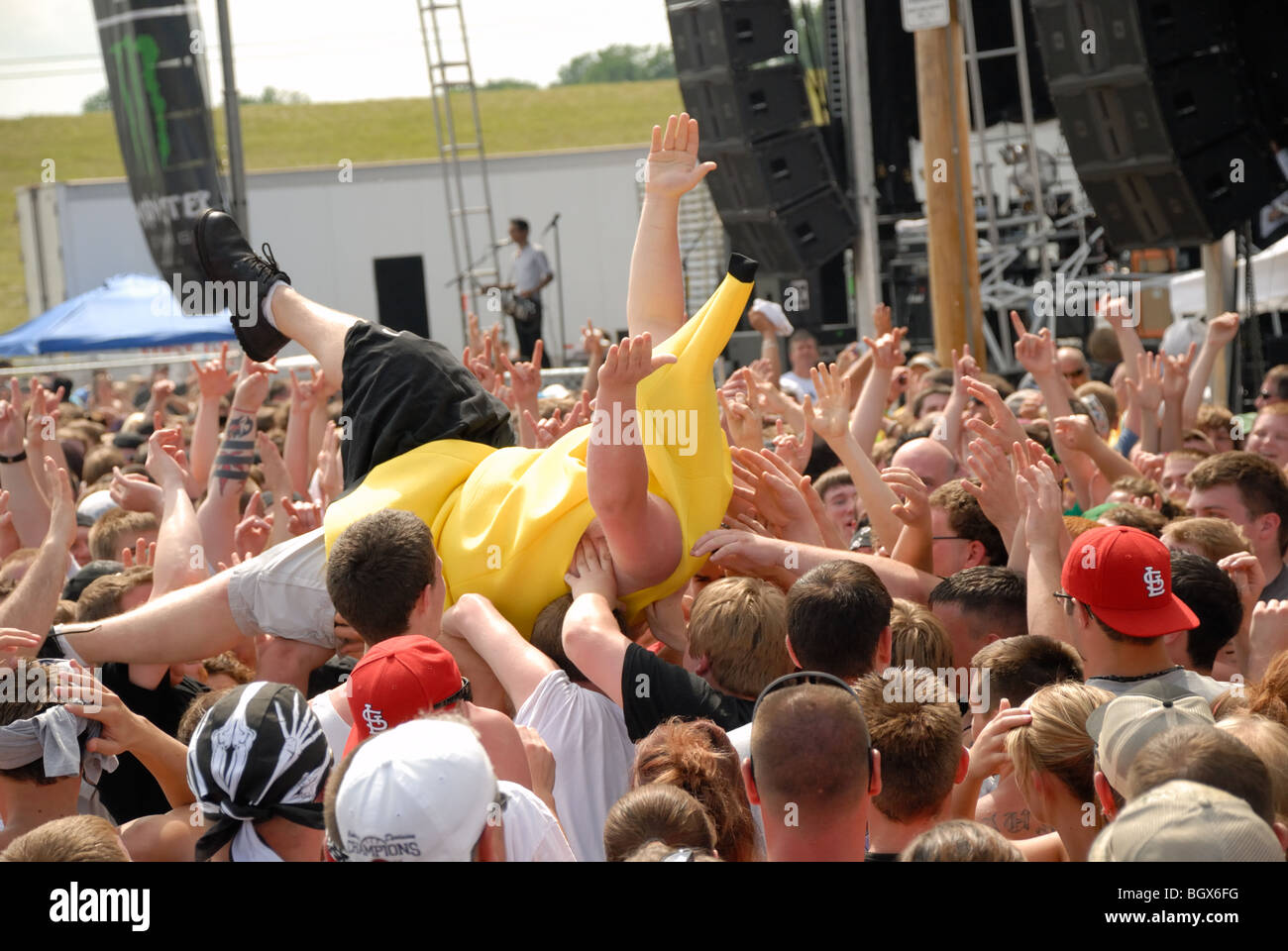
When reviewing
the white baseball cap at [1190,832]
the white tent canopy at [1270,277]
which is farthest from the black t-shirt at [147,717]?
the white tent canopy at [1270,277]

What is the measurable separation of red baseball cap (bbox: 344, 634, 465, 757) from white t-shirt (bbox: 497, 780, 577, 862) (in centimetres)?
24

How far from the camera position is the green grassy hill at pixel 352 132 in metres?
34.9

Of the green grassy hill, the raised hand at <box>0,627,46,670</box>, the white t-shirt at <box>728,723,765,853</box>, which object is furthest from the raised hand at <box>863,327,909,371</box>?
the green grassy hill

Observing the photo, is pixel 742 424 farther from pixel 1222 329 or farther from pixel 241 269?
pixel 1222 329

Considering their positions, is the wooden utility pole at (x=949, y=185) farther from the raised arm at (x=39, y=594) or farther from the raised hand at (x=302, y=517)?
the raised arm at (x=39, y=594)

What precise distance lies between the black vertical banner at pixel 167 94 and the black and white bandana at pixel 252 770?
8.49m

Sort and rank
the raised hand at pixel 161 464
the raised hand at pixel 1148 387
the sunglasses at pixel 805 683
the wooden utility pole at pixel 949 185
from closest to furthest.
A: 1. the sunglasses at pixel 805 683
2. the raised hand at pixel 161 464
3. the raised hand at pixel 1148 387
4. the wooden utility pole at pixel 949 185

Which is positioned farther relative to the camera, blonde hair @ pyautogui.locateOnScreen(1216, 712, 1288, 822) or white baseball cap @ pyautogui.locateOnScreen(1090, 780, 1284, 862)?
blonde hair @ pyautogui.locateOnScreen(1216, 712, 1288, 822)

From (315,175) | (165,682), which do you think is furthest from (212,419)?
(315,175)

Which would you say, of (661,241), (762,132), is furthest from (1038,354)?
Result: (762,132)

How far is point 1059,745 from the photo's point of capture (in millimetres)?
2279

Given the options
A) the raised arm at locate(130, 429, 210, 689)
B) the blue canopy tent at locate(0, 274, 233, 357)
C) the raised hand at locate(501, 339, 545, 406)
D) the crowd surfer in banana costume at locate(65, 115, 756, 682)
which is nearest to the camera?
the crowd surfer in banana costume at locate(65, 115, 756, 682)

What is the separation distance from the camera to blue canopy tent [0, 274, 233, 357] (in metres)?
14.8

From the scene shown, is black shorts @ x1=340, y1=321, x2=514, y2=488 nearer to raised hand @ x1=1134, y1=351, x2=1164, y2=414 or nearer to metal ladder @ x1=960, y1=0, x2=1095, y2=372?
raised hand @ x1=1134, y1=351, x2=1164, y2=414
